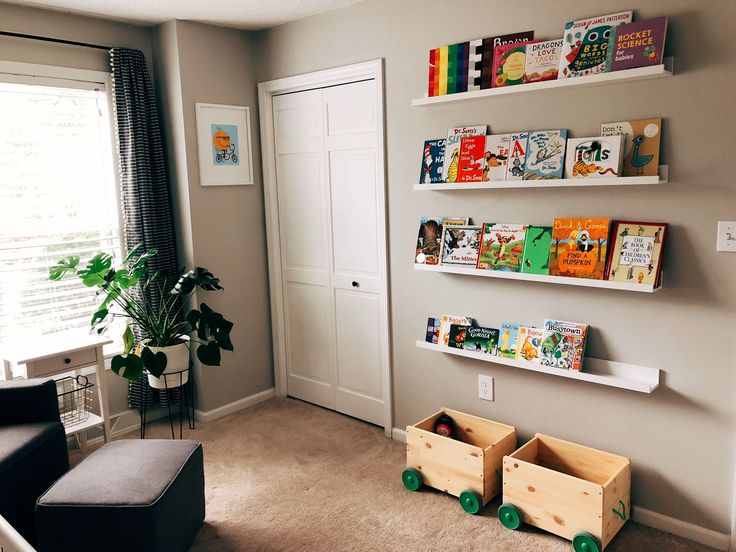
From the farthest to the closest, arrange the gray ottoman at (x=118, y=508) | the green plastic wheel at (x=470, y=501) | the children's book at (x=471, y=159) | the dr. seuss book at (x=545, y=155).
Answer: the children's book at (x=471, y=159) < the green plastic wheel at (x=470, y=501) < the dr. seuss book at (x=545, y=155) < the gray ottoman at (x=118, y=508)

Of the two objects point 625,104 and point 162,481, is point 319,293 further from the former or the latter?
point 625,104

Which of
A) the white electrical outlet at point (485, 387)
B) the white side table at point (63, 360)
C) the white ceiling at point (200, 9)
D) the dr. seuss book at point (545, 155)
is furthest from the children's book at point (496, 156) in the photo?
the white side table at point (63, 360)

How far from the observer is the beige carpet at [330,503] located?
8.23 feet

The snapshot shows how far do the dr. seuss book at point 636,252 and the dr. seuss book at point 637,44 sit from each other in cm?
60

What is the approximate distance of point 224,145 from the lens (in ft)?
12.3

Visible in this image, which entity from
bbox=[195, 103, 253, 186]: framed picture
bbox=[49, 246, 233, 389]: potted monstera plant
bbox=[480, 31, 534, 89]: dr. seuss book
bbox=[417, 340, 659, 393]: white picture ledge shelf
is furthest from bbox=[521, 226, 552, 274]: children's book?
bbox=[195, 103, 253, 186]: framed picture

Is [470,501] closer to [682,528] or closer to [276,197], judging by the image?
[682,528]

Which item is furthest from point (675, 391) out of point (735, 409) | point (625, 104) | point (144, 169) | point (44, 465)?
point (144, 169)

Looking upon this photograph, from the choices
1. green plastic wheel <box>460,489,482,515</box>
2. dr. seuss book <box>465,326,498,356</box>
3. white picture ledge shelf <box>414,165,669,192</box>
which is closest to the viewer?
white picture ledge shelf <box>414,165,669,192</box>

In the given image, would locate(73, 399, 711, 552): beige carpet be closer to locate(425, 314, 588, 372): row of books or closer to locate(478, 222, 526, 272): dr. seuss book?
locate(425, 314, 588, 372): row of books

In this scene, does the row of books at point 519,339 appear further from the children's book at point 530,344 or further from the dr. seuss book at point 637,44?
the dr. seuss book at point 637,44

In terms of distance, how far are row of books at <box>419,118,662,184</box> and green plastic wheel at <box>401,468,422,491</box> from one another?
4.53 ft

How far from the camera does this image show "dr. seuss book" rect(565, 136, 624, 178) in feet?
7.82

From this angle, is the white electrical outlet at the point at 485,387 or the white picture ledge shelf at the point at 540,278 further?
the white electrical outlet at the point at 485,387
